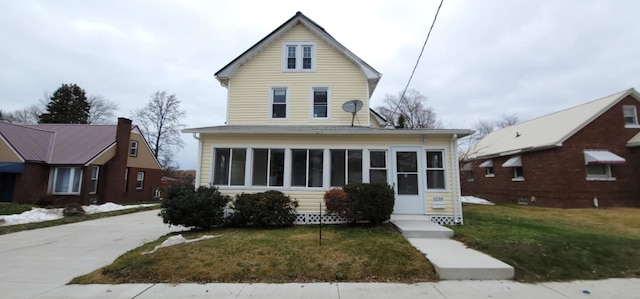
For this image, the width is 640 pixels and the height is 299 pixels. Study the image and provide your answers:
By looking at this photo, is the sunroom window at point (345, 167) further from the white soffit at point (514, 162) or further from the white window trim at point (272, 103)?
the white soffit at point (514, 162)

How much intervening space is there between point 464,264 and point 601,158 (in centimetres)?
1492

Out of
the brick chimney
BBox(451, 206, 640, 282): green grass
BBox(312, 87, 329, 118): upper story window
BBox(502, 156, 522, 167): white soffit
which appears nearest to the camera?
BBox(451, 206, 640, 282): green grass

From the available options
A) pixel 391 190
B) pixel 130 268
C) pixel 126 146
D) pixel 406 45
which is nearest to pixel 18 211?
pixel 126 146

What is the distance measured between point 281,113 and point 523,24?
955 cm

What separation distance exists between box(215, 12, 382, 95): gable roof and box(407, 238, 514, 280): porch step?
799cm

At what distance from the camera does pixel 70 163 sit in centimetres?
1847

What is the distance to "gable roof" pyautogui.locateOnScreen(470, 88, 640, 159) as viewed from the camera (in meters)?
15.2

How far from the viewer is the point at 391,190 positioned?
29.1 ft

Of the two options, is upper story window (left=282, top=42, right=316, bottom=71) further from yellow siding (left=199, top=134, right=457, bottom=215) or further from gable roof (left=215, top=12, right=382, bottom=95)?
yellow siding (left=199, top=134, right=457, bottom=215)

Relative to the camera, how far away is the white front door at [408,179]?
32.1 feet

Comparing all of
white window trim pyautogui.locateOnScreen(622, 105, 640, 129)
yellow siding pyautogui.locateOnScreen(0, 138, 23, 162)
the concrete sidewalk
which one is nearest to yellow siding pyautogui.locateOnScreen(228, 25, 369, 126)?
the concrete sidewalk

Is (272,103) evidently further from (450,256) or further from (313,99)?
(450,256)

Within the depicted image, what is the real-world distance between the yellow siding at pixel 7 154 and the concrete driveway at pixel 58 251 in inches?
387

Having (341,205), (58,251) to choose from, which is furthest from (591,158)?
(58,251)
